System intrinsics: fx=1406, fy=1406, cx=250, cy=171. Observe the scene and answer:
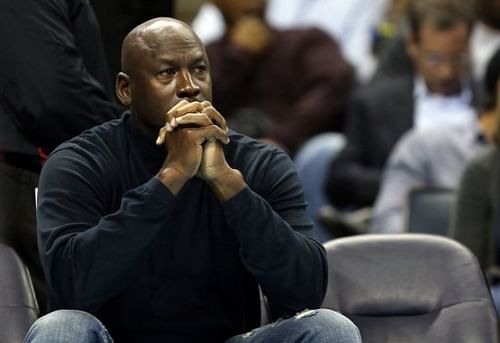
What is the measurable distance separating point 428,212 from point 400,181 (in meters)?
0.44

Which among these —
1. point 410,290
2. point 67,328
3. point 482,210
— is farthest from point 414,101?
point 67,328

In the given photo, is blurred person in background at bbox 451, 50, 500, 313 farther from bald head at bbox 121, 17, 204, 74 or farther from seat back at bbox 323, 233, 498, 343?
bald head at bbox 121, 17, 204, 74

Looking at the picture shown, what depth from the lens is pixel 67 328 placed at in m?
3.13

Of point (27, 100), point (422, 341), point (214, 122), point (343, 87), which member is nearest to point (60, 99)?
point (27, 100)

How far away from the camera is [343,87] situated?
Result: 262 inches

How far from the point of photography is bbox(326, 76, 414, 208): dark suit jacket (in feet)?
20.1

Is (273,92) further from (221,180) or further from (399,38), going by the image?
(221,180)

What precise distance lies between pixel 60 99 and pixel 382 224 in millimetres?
2309

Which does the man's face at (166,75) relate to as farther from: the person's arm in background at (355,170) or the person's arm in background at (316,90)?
the person's arm in background at (316,90)

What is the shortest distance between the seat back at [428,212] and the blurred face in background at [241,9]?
183 cm

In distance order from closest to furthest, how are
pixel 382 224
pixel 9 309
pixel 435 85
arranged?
pixel 9 309, pixel 382 224, pixel 435 85

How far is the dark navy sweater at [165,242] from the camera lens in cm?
319

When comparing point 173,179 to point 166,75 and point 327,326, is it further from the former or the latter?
point 327,326

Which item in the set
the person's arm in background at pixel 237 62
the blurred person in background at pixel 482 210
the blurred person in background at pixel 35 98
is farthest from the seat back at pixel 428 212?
the blurred person in background at pixel 35 98
